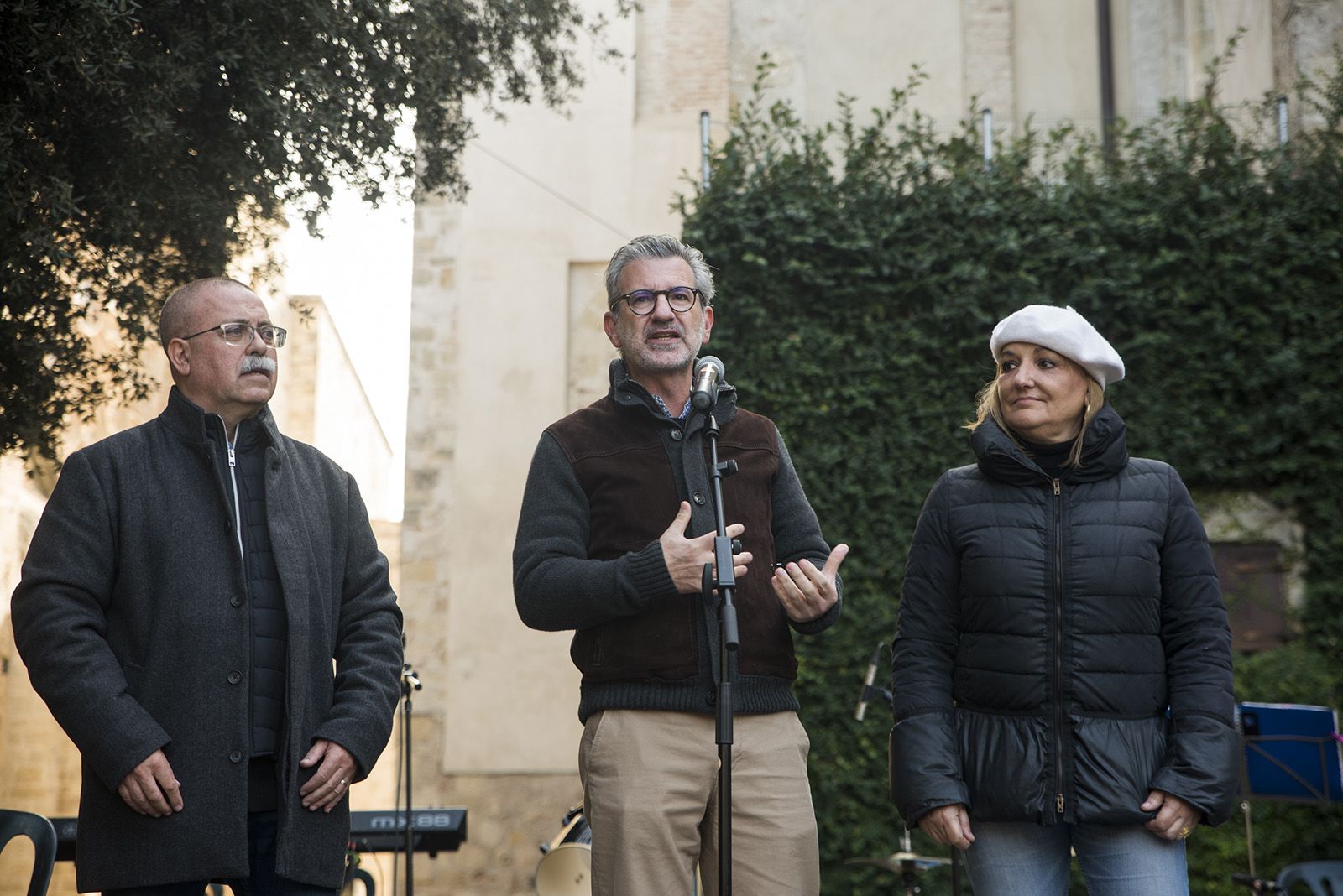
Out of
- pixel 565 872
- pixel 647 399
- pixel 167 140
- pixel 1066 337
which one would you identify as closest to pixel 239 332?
pixel 647 399

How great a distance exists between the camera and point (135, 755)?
260 centimetres

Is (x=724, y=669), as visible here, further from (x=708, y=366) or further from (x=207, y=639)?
(x=207, y=639)

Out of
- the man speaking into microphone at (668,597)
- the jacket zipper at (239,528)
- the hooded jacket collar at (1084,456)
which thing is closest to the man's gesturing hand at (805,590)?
the man speaking into microphone at (668,597)

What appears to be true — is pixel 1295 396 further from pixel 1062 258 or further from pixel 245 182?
pixel 245 182

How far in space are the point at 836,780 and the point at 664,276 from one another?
513 cm

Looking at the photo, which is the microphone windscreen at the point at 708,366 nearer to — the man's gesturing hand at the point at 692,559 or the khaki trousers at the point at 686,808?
the man's gesturing hand at the point at 692,559

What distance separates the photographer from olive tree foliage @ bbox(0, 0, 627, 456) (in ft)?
16.1

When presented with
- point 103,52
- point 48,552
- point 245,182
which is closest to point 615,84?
point 245,182

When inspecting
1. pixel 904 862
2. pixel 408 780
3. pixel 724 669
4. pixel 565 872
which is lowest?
pixel 565 872

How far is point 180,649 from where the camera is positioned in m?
2.74

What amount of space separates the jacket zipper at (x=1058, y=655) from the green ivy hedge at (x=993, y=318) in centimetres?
494

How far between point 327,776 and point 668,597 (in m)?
0.82

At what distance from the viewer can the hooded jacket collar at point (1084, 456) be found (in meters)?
2.94

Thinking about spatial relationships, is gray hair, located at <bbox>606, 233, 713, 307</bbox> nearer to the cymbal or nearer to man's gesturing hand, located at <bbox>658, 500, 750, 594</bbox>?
man's gesturing hand, located at <bbox>658, 500, 750, 594</bbox>
